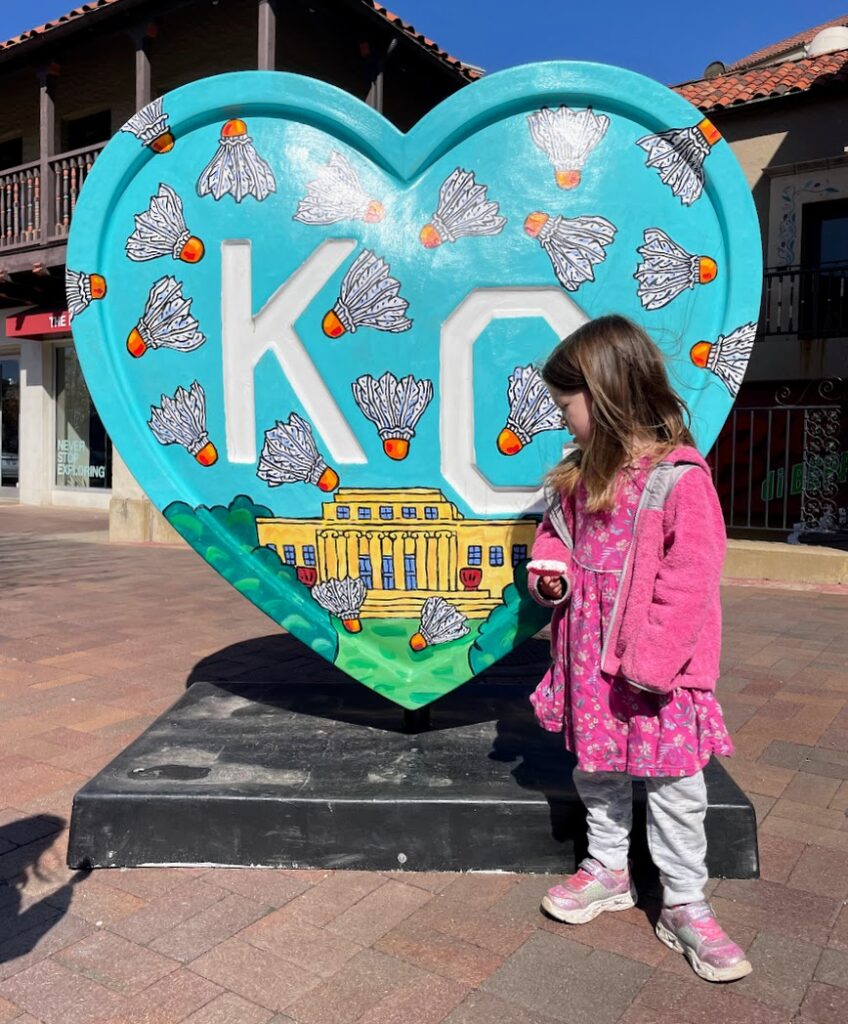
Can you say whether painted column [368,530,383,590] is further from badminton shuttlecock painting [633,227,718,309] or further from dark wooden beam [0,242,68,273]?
dark wooden beam [0,242,68,273]

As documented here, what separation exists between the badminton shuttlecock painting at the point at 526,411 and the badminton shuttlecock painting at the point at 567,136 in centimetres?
57

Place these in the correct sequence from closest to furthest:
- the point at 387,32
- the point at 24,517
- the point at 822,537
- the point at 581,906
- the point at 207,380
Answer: the point at 581,906, the point at 207,380, the point at 822,537, the point at 387,32, the point at 24,517

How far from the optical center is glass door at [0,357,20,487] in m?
16.0

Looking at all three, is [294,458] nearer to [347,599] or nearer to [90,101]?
[347,599]

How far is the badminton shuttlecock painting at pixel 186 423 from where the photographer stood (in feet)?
Result: 9.26

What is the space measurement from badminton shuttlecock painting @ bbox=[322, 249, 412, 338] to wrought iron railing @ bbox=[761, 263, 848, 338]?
9831mm

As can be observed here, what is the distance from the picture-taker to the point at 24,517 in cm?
1362

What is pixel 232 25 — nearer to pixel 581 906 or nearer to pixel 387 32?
pixel 387 32

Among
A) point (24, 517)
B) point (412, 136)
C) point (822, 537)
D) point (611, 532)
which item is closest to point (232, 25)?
point (24, 517)

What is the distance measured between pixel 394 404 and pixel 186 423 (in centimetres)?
67

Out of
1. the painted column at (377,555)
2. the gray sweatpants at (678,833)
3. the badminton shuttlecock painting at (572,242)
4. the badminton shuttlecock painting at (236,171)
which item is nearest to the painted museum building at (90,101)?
the badminton shuttlecock painting at (236,171)

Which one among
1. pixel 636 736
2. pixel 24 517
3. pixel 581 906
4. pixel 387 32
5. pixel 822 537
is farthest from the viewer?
pixel 24 517

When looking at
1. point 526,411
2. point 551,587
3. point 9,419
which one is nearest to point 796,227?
point 526,411

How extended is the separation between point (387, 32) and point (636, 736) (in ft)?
36.6
